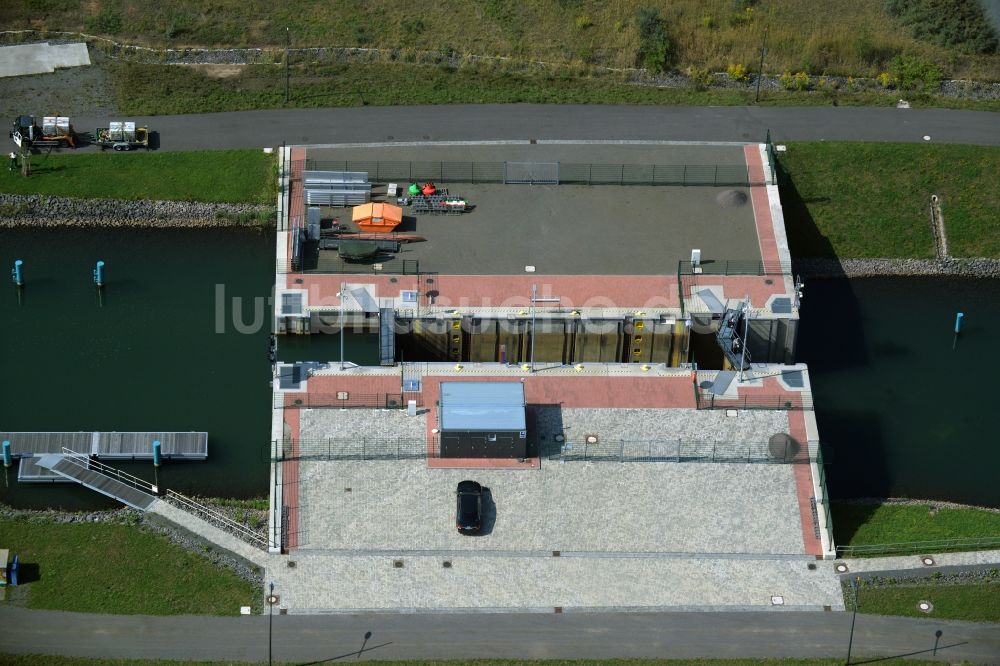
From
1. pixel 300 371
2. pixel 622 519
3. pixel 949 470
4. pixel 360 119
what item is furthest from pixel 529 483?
pixel 360 119

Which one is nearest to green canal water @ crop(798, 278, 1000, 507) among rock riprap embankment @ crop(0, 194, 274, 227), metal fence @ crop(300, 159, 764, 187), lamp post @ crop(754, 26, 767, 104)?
metal fence @ crop(300, 159, 764, 187)

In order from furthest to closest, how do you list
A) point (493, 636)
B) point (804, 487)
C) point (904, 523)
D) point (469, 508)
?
point (904, 523), point (804, 487), point (469, 508), point (493, 636)

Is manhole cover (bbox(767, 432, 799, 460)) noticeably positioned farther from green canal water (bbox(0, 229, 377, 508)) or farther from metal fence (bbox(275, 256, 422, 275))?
metal fence (bbox(275, 256, 422, 275))

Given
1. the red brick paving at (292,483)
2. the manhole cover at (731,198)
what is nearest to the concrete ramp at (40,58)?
the red brick paving at (292,483)

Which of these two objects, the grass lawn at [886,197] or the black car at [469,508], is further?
the grass lawn at [886,197]

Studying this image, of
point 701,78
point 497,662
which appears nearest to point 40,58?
point 701,78

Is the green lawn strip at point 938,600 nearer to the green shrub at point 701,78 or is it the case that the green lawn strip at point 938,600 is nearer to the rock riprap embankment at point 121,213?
the rock riprap embankment at point 121,213

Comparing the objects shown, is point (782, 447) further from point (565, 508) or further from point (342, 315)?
point (342, 315)
